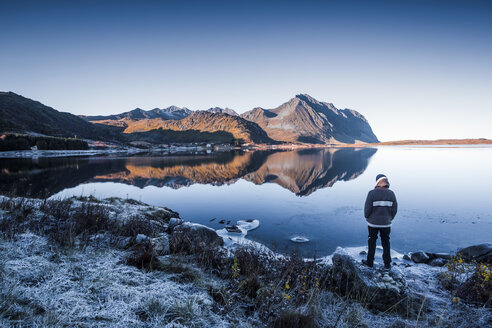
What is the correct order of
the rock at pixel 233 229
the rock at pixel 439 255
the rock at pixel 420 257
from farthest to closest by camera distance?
the rock at pixel 233 229 → the rock at pixel 439 255 → the rock at pixel 420 257

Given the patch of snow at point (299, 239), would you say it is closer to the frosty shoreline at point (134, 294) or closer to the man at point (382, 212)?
the man at point (382, 212)

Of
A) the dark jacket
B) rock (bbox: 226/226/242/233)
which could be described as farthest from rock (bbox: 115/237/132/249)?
the dark jacket

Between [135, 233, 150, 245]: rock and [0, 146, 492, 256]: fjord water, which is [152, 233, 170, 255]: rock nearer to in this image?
[135, 233, 150, 245]: rock

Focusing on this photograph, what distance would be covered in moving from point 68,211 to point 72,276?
5.71 m

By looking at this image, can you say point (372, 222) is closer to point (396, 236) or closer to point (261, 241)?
point (261, 241)

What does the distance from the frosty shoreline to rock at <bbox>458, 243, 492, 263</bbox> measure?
290 cm

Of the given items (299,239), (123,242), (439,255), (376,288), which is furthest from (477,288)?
(123,242)

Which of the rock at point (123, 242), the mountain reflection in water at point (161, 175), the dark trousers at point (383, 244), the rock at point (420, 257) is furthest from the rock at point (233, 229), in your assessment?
the mountain reflection in water at point (161, 175)

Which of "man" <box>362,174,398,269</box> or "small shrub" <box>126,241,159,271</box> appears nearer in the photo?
"small shrub" <box>126,241,159,271</box>

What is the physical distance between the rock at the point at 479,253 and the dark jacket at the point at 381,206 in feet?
12.3

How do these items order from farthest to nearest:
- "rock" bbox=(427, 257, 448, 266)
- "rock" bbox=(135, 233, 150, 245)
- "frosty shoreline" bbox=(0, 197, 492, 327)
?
1. "rock" bbox=(427, 257, 448, 266)
2. "rock" bbox=(135, 233, 150, 245)
3. "frosty shoreline" bbox=(0, 197, 492, 327)

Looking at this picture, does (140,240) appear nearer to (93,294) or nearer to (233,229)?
(93,294)

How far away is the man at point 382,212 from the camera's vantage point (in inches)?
262

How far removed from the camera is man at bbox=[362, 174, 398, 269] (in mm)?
6645
